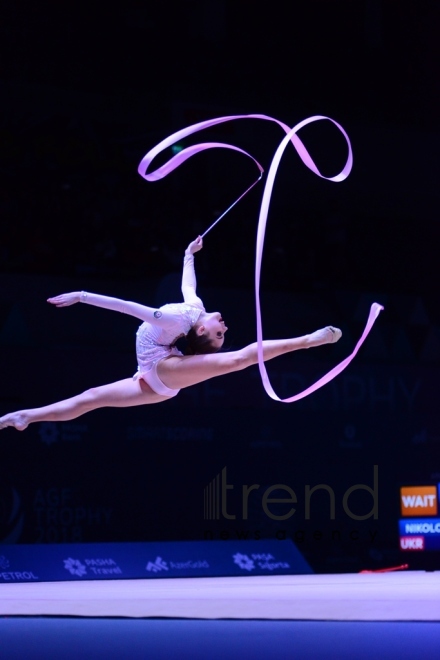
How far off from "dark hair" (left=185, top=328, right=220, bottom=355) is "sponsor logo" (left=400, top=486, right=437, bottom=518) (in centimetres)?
577

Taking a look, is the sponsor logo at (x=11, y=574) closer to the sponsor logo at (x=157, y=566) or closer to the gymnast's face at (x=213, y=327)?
the sponsor logo at (x=157, y=566)

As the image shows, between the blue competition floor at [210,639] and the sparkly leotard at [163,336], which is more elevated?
the sparkly leotard at [163,336]

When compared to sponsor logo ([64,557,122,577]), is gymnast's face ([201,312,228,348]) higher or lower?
higher

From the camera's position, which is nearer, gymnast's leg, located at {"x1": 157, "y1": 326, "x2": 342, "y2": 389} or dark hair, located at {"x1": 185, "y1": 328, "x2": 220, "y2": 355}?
gymnast's leg, located at {"x1": 157, "y1": 326, "x2": 342, "y2": 389}

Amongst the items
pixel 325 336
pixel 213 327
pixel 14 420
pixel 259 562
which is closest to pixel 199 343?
pixel 213 327

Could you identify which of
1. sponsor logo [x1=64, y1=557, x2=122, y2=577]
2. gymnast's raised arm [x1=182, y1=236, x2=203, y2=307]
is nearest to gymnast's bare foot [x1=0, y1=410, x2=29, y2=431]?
gymnast's raised arm [x1=182, y1=236, x2=203, y2=307]

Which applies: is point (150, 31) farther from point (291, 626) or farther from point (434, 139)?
point (291, 626)

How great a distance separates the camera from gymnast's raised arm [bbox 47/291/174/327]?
18.8 feet

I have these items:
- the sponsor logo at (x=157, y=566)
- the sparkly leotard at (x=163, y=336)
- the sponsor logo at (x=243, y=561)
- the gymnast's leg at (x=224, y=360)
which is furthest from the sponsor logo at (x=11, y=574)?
the gymnast's leg at (x=224, y=360)

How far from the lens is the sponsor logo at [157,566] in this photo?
10180 millimetres

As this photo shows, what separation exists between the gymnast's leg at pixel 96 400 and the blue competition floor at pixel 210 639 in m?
1.44

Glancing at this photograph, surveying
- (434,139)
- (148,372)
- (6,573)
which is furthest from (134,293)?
(434,139)

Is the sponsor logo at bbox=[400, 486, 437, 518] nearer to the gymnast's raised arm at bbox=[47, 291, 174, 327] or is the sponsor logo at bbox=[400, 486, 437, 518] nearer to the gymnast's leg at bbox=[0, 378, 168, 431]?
the gymnast's leg at bbox=[0, 378, 168, 431]

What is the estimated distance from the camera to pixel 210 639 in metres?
4.86
